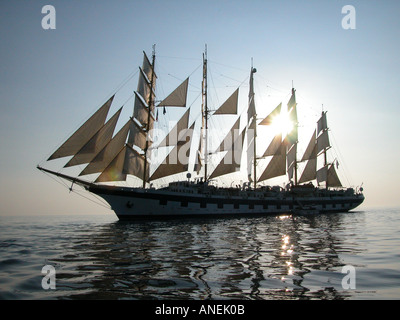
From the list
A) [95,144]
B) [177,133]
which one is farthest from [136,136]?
[95,144]

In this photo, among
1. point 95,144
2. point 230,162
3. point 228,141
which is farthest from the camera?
point 228,141

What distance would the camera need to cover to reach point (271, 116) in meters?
59.9

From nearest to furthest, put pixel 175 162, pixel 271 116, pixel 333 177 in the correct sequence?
pixel 175 162
pixel 271 116
pixel 333 177

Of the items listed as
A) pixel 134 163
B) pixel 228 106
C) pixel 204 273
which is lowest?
pixel 204 273

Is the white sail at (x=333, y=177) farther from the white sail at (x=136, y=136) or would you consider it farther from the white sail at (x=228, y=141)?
the white sail at (x=136, y=136)

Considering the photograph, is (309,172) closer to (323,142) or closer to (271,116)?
(323,142)

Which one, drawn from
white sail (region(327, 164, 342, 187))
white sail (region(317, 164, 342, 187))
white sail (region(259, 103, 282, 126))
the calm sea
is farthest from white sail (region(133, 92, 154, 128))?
white sail (region(327, 164, 342, 187))

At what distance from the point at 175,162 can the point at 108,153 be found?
10580 millimetres

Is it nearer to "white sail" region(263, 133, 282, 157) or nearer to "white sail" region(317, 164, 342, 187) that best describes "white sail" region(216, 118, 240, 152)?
"white sail" region(263, 133, 282, 157)

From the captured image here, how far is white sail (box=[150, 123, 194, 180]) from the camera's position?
42.0 m

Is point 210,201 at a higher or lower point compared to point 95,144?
lower

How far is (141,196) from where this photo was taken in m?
37.5

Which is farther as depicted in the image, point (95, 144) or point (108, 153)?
point (108, 153)
